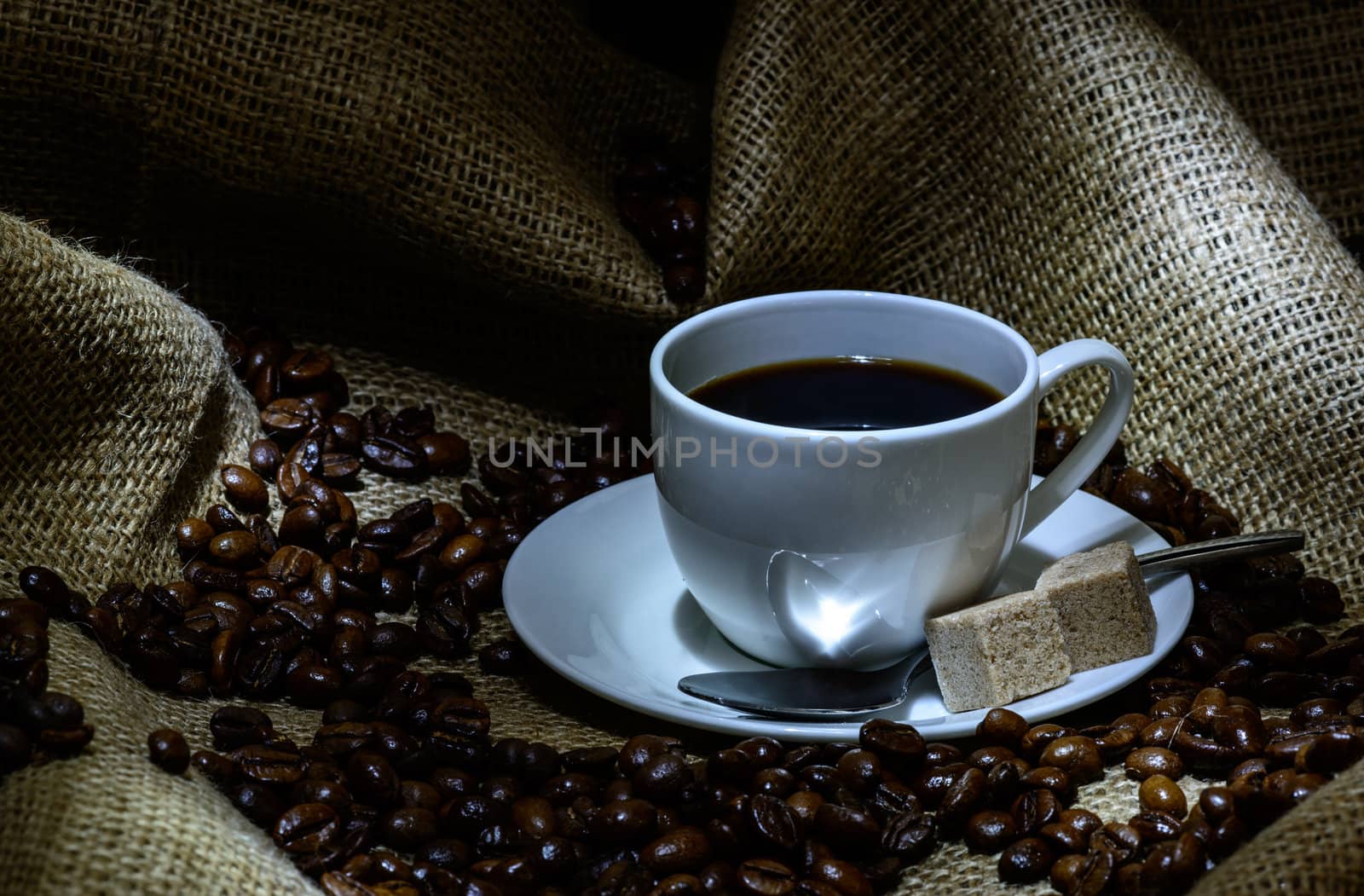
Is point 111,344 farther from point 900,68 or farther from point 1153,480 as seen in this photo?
point 1153,480

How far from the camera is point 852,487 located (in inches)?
48.8

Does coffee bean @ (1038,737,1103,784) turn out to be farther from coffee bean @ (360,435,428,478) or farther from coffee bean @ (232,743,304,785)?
coffee bean @ (360,435,428,478)

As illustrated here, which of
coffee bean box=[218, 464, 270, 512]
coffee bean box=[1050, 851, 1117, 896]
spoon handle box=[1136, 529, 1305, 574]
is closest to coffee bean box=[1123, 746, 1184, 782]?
coffee bean box=[1050, 851, 1117, 896]

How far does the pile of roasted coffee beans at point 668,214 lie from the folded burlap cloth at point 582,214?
3 cm

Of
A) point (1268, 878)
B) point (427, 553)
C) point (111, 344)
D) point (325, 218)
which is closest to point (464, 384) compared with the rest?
point (325, 218)

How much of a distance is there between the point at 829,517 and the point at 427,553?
1.84 feet

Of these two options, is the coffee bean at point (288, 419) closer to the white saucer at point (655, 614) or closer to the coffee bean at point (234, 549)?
the coffee bean at point (234, 549)

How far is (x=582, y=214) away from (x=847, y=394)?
1.72 ft

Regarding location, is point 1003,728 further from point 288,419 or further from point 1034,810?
point 288,419

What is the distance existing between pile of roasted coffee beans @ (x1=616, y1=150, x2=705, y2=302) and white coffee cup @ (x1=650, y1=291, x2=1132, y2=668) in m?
0.38

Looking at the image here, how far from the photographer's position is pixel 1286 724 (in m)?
1.30

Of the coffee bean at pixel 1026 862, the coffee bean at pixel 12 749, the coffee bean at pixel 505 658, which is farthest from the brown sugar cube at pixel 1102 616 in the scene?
the coffee bean at pixel 12 749

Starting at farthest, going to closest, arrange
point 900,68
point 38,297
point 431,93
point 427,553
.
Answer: point 900,68 < point 431,93 < point 427,553 < point 38,297

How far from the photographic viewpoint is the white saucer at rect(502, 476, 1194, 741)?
4.17ft
